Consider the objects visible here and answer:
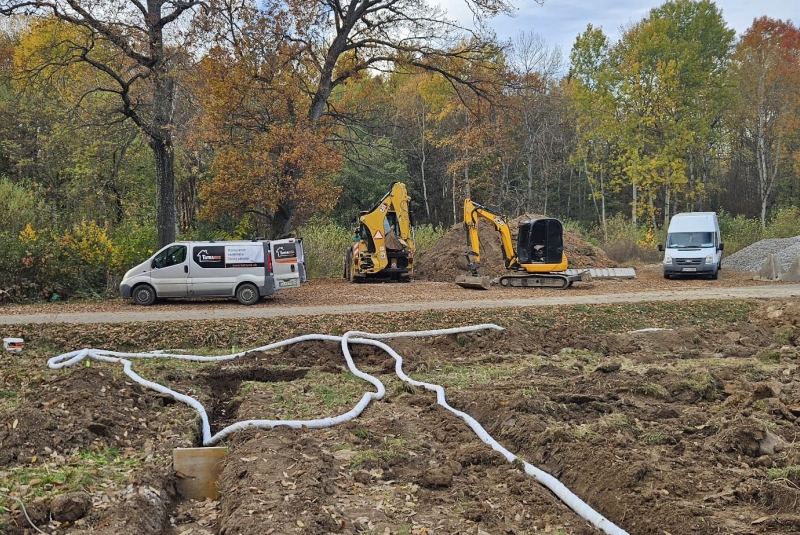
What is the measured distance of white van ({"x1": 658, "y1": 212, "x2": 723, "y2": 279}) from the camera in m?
25.2

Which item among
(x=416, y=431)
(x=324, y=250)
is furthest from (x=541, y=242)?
(x=416, y=431)

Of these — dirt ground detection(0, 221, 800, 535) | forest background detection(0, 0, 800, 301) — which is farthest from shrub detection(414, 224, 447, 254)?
dirt ground detection(0, 221, 800, 535)

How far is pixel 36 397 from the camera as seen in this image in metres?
7.95

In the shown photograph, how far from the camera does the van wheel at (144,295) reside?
57.8 feet

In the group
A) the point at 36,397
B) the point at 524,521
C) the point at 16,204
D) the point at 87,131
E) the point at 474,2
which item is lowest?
the point at 524,521

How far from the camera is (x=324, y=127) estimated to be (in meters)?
26.0

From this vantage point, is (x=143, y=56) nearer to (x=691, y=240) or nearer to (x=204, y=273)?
(x=204, y=273)

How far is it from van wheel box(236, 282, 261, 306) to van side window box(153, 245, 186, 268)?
5.17ft

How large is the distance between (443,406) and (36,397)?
4.67m

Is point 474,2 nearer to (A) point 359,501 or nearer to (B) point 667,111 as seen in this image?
(B) point 667,111

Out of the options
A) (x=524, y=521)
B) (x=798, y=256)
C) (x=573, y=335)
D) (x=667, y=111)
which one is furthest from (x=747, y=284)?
(x=524, y=521)

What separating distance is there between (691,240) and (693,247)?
0.43 metres

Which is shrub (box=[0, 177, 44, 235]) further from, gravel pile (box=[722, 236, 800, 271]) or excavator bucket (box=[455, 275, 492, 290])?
gravel pile (box=[722, 236, 800, 271])

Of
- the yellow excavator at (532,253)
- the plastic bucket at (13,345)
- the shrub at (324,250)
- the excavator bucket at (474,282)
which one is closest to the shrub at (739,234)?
the yellow excavator at (532,253)
